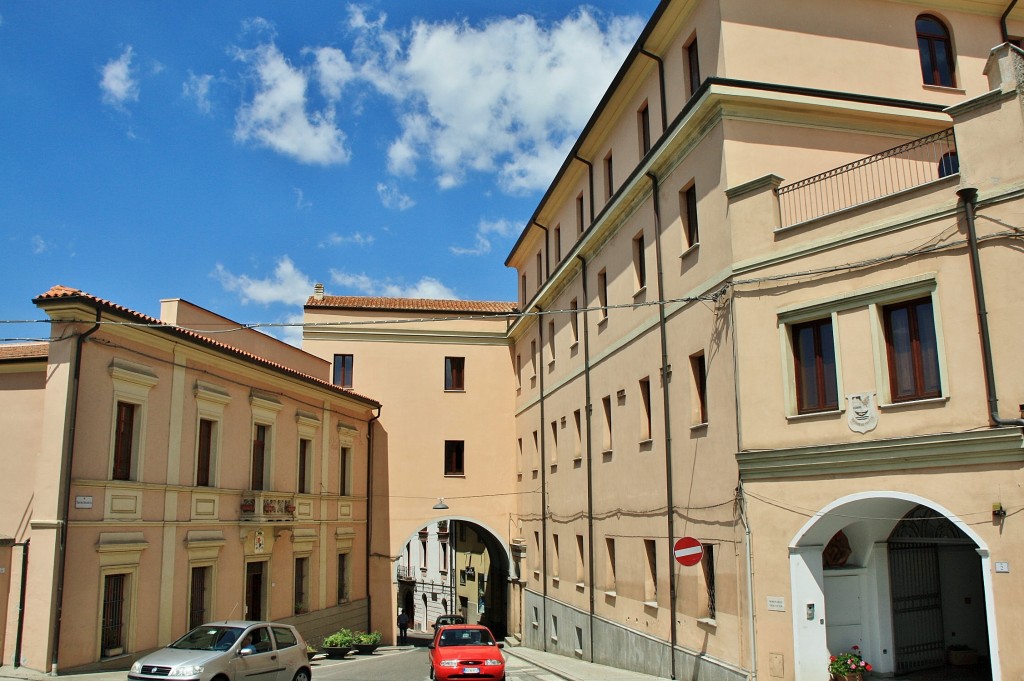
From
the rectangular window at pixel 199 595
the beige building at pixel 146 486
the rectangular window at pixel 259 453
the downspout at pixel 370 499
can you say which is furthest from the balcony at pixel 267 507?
the downspout at pixel 370 499

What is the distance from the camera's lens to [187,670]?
483 inches

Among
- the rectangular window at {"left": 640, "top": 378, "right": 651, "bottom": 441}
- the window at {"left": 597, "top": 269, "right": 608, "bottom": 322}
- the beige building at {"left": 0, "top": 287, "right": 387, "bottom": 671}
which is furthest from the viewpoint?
the window at {"left": 597, "top": 269, "right": 608, "bottom": 322}

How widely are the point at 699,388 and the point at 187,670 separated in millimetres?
10595

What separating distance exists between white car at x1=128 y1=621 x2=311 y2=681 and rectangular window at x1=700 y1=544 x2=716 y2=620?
25.3 ft

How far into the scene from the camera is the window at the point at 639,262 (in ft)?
66.7

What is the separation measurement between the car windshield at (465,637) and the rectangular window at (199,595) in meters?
6.40

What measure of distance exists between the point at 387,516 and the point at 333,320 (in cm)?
850

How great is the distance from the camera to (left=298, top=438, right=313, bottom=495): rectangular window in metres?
26.9

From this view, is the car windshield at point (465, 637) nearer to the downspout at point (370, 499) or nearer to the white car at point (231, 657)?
the white car at point (231, 657)

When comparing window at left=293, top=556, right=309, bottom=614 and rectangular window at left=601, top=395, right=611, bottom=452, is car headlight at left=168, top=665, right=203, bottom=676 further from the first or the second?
window at left=293, top=556, right=309, bottom=614

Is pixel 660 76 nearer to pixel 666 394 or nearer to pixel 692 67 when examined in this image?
pixel 692 67

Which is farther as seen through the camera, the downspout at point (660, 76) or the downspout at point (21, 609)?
the downspout at point (660, 76)

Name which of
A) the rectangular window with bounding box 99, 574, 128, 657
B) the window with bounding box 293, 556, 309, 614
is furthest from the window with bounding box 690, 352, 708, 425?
the window with bounding box 293, 556, 309, 614

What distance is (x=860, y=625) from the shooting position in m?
14.2
